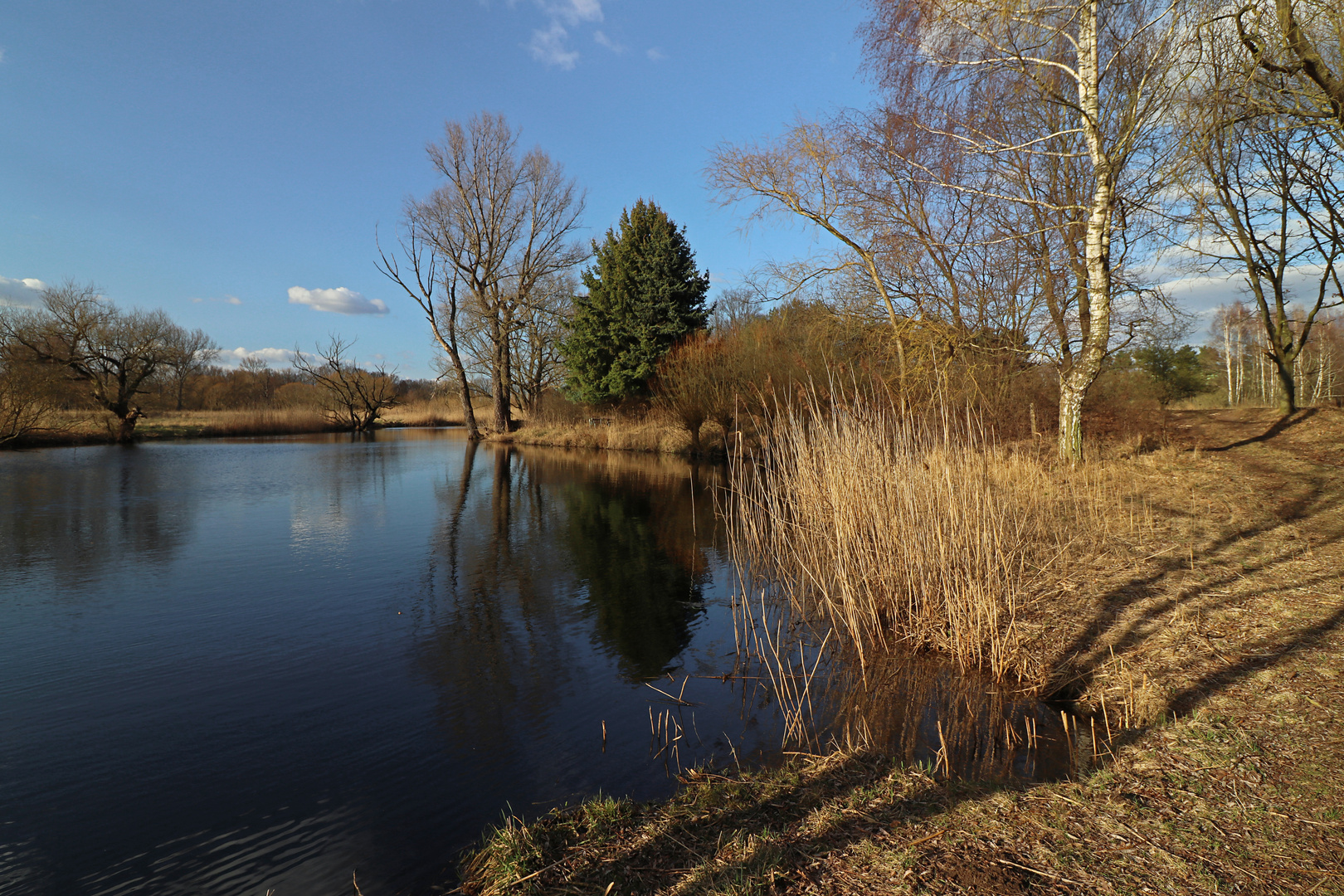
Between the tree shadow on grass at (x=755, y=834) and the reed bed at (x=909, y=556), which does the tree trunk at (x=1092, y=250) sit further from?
the tree shadow on grass at (x=755, y=834)

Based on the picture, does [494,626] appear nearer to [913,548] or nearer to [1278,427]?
[913,548]

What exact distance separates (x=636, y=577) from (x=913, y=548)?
3.44 meters

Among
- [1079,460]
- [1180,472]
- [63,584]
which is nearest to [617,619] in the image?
[63,584]

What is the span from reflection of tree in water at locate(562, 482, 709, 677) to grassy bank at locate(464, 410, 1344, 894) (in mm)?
2100

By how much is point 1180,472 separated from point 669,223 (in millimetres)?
18865

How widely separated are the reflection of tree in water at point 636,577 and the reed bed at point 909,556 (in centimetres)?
78

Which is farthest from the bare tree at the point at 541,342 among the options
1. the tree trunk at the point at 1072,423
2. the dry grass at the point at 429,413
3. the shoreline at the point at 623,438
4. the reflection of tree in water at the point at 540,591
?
the tree trunk at the point at 1072,423

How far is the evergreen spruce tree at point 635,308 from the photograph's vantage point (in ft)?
74.8

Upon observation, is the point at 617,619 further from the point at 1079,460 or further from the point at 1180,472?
the point at 1180,472

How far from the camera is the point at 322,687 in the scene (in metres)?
4.20

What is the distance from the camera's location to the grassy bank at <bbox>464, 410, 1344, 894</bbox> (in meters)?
2.05

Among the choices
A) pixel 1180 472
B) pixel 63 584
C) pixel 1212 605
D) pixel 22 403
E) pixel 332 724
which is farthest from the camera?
pixel 22 403

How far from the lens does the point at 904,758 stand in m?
3.19

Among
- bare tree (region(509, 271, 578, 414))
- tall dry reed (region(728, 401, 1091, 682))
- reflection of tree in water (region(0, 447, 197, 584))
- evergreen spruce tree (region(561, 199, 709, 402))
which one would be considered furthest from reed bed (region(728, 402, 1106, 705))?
bare tree (region(509, 271, 578, 414))
